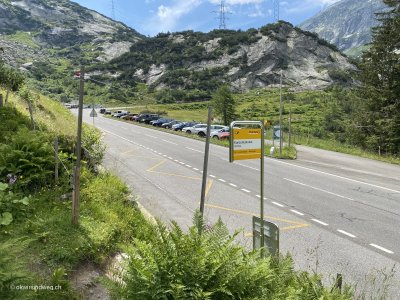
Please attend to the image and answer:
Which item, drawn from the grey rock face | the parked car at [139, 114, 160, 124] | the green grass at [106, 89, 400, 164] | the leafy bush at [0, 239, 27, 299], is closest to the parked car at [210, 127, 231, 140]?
the green grass at [106, 89, 400, 164]

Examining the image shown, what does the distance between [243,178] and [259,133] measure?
12.8 metres

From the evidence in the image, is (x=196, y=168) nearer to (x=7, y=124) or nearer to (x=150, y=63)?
(x=7, y=124)

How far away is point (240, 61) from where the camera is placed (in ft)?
527

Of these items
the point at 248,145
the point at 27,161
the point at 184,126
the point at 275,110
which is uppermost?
the point at 275,110

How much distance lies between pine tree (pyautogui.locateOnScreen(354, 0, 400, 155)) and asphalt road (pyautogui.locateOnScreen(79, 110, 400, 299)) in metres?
8.54

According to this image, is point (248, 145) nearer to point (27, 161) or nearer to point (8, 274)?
point (8, 274)

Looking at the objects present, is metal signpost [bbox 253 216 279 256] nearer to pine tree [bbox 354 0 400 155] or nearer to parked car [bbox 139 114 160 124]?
pine tree [bbox 354 0 400 155]

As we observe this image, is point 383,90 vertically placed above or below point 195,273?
above

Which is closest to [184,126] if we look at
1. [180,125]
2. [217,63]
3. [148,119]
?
[180,125]

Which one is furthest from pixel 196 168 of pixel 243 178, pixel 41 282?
pixel 41 282

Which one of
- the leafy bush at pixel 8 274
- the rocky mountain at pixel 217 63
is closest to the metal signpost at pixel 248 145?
the leafy bush at pixel 8 274

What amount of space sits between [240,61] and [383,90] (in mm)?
129731

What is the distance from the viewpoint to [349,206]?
44.7ft

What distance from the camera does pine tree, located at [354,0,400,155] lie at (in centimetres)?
3406
